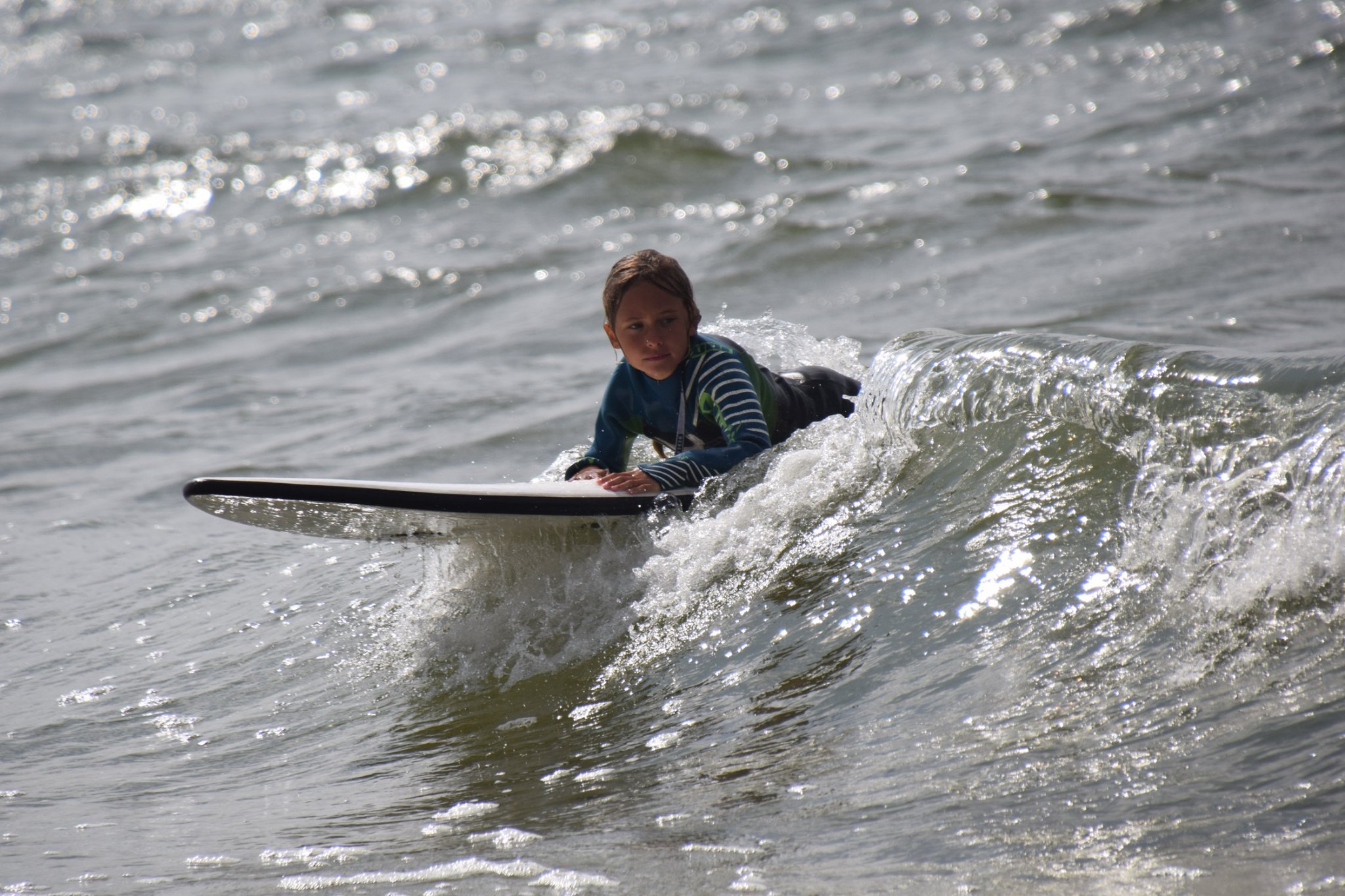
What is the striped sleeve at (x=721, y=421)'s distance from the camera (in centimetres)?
410

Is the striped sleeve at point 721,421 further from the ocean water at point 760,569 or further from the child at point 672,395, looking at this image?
the ocean water at point 760,569

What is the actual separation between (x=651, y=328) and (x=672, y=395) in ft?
0.96

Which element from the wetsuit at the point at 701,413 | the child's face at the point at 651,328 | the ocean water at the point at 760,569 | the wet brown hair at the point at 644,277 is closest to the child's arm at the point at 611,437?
the wetsuit at the point at 701,413

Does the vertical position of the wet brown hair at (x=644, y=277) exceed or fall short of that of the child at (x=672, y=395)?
it exceeds it

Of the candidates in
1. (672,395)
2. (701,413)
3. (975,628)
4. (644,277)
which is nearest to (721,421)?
(701,413)

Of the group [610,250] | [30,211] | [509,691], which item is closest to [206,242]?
[30,211]

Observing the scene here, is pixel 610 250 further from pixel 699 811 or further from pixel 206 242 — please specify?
pixel 699 811

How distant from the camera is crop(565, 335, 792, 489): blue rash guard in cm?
412

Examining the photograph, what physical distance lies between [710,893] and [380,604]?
2.39 m

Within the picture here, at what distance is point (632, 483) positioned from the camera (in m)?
4.08

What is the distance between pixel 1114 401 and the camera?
385 cm

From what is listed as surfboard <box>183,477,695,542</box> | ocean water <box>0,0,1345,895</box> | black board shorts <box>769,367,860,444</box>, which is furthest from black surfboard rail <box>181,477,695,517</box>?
black board shorts <box>769,367,860,444</box>

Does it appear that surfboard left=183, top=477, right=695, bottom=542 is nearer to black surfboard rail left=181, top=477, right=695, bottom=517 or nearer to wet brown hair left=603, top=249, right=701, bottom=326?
black surfboard rail left=181, top=477, right=695, bottom=517

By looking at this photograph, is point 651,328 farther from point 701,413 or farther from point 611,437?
point 611,437
